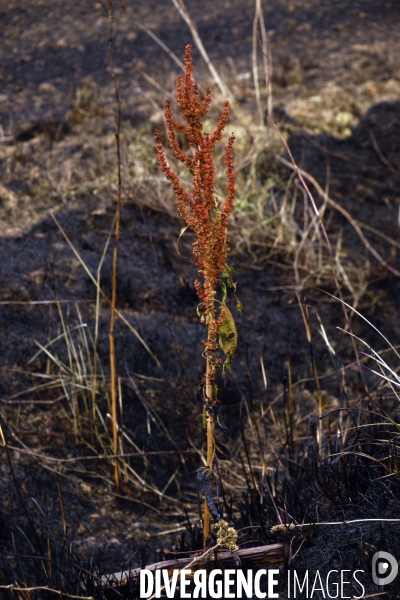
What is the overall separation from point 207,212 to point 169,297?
154 cm

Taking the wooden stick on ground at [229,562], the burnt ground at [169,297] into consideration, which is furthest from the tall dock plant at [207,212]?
the burnt ground at [169,297]

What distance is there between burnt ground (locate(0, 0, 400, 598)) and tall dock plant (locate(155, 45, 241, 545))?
38cm

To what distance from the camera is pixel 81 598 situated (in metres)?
1.59

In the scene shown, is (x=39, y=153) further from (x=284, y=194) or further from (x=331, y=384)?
(x=331, y=384)

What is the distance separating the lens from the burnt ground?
2053mm

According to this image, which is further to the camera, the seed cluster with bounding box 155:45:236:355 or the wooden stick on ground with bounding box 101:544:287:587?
the wooden stick on ground with bounding box 101:544:287:587

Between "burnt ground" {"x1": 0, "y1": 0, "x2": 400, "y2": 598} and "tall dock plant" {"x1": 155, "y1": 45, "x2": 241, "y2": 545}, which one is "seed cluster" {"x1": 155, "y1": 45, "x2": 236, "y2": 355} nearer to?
"tall dock plant" {"x1": 155, "y1": 45, "x2": 241, "y2": 545}

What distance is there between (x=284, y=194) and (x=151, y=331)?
4.15 ft

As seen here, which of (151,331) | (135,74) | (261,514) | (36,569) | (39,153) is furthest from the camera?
(135,74)

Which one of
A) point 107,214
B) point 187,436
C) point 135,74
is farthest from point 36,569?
point 135,74

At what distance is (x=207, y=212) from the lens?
157 centimetres

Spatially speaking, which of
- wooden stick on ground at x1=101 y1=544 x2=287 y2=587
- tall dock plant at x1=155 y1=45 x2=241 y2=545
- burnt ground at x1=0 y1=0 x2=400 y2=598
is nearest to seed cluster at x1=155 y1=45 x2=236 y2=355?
tall dock plant at x1=155 y1=45 x2=241 y2=545

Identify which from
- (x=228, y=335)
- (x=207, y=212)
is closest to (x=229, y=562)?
(x=228, y=335)

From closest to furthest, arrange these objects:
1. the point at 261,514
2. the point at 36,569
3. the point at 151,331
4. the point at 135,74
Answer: the point at 36,569
the point at 261,514
the point at 151,331
the point at 135,74
